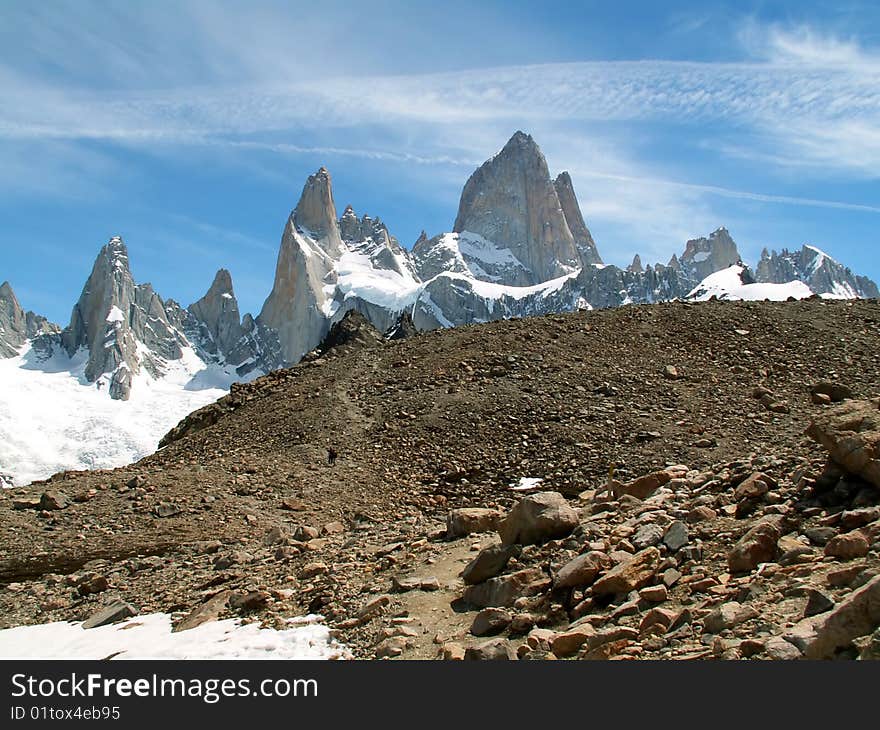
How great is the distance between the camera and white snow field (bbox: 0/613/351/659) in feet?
34.4

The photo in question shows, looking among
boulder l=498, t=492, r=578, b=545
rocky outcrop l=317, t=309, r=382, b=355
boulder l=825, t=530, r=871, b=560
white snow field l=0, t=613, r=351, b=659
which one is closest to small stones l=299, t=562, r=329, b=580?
white snow field l=0, t=613, r=351, b=659

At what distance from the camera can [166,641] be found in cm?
1176

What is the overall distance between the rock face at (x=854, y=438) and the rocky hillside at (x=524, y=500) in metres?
0.04

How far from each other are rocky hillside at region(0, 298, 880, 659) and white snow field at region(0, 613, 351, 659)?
1.18ft

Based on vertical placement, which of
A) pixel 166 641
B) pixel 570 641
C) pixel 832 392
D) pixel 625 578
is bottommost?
pixel 570 641

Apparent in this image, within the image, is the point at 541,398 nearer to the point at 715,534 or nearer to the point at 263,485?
the point at 263,485

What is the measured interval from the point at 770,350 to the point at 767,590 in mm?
23285

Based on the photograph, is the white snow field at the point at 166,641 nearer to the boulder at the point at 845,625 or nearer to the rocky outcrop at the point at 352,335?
the boulder at the point at 845,625

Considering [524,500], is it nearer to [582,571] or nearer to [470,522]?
[470,522]

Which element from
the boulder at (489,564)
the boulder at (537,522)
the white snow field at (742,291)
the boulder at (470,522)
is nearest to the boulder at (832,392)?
the boulder at (470,522)

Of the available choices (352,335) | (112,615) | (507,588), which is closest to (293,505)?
(112,615)

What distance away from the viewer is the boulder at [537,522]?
12.4 m

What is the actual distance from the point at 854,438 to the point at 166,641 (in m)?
9.90

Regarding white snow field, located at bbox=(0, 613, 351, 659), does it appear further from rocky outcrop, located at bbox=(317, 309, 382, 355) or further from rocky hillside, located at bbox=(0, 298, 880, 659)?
rocky outcrop, located at bbox=(317, 309, 382, 355)
